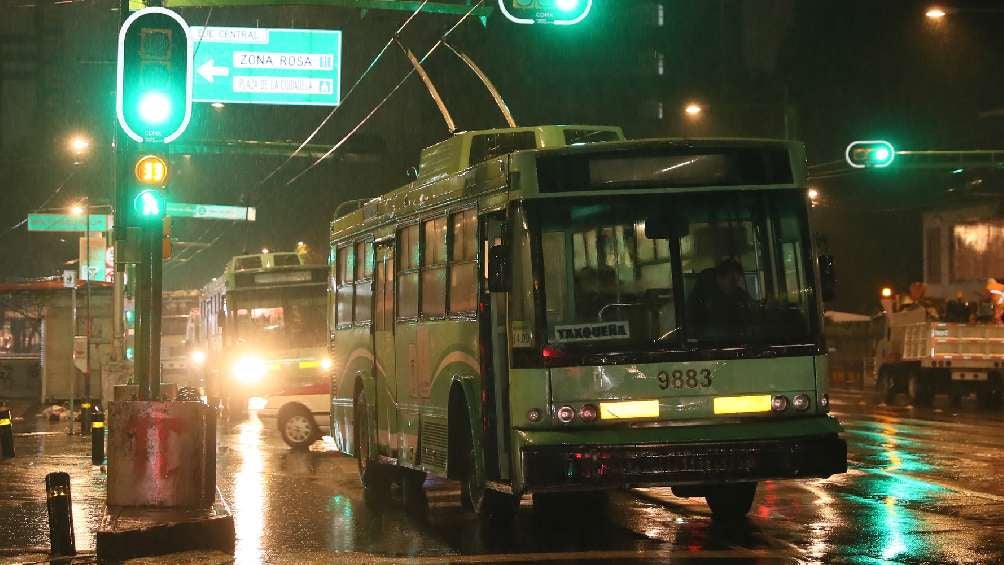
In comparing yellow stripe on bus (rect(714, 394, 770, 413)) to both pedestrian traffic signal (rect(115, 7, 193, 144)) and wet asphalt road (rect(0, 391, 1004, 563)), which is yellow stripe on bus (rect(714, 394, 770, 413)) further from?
pedestrian traffic signal (rect(115, 7, 193, 144))

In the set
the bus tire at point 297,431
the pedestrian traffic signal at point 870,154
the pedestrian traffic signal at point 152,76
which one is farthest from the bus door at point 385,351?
the pedestrian traffic signal at point 870,154

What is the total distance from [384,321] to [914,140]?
1834 inches

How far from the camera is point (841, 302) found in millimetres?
62688

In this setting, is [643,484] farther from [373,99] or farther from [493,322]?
[373,99]

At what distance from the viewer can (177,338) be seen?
202 ft

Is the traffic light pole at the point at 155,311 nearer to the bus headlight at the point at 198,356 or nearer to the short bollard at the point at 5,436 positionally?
the short bollard at the point at 5,436

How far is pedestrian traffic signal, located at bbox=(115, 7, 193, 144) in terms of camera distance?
509 inches

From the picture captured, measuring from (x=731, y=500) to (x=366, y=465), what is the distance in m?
5.43

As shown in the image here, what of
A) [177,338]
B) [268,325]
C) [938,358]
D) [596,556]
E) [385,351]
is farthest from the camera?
[177,338]

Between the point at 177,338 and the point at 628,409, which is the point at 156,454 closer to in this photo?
the point at 628,409

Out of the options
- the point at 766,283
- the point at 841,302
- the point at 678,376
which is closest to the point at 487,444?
the point at 678,376

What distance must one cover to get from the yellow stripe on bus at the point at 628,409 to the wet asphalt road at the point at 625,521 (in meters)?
0.94

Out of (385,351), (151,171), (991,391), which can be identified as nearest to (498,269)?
(385,351)

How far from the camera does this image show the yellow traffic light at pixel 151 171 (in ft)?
48.7
